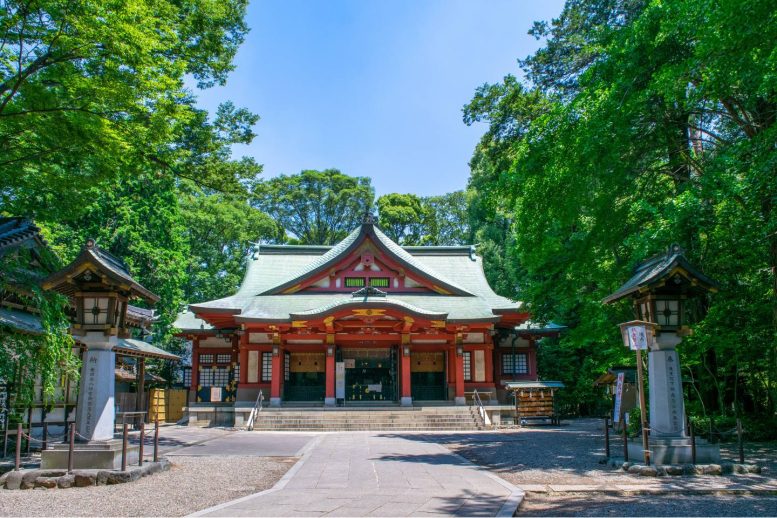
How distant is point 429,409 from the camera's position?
21.3 m

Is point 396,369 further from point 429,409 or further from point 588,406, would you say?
point 588,406

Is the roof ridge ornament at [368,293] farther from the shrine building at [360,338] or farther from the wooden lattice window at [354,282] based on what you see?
the wooden lattice window at [354,282]

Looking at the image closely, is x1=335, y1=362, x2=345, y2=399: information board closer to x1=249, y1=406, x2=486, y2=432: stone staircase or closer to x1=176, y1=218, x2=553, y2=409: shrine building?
x1=176, y1=218, x2=553, y2=409: shrine building

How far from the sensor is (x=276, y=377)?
72.4 ft

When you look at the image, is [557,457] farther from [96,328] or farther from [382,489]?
[96,328]

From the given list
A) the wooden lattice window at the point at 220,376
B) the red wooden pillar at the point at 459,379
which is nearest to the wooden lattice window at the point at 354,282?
the red wooden pillar at the point at 459,379

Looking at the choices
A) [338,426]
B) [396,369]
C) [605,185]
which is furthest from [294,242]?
[605,185]

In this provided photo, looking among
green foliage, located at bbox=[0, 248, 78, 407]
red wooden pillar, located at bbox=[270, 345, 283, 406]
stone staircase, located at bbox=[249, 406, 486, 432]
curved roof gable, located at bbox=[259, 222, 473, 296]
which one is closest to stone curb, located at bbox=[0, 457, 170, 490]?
green foliage, located at bbox=[0, 248, 78, 407]

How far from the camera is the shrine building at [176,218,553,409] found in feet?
72.5

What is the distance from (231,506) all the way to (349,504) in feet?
4.71

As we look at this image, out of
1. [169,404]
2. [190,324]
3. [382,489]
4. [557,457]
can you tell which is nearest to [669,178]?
[557,457]

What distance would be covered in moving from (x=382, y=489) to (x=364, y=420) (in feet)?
40.6

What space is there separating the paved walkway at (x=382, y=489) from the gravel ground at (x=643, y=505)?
38 cm

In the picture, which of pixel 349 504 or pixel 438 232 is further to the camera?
pixel 438 232
